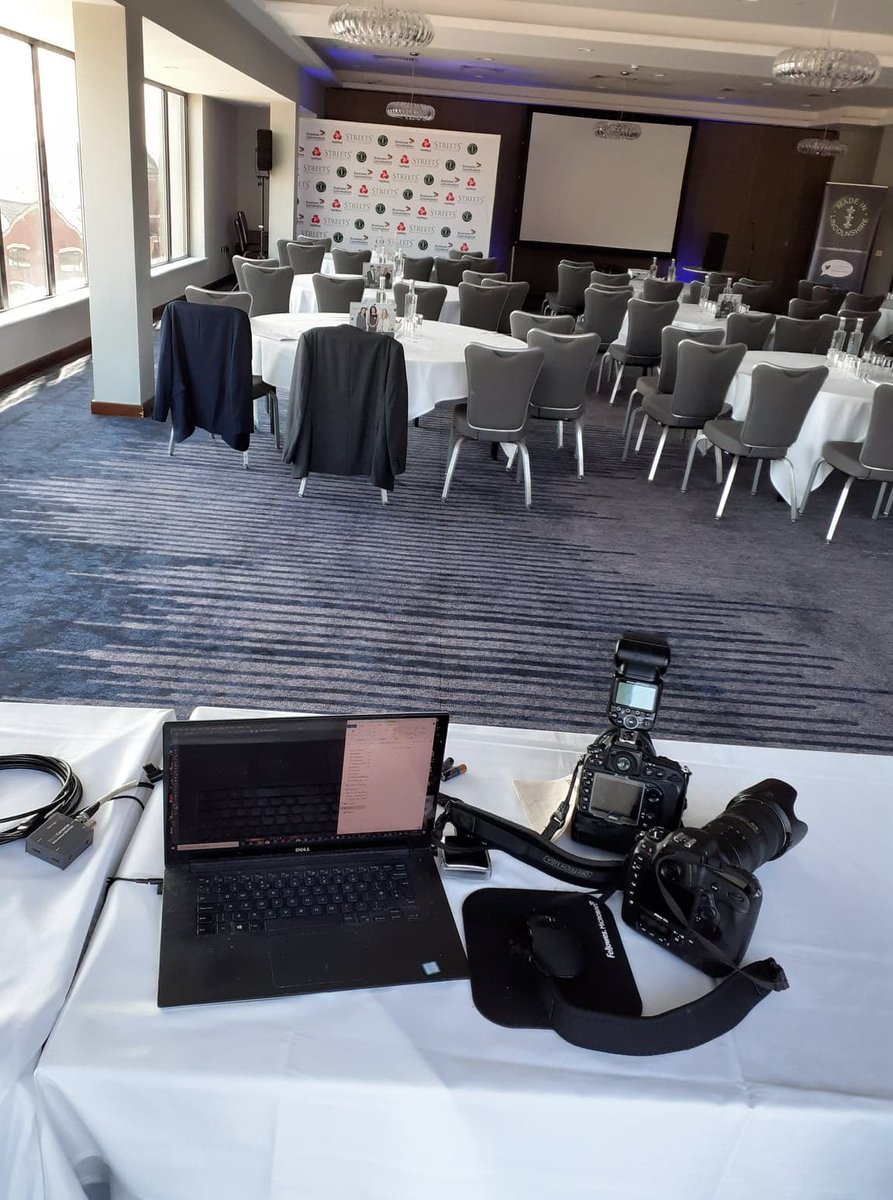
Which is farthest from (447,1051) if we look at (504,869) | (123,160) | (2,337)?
(2,337)

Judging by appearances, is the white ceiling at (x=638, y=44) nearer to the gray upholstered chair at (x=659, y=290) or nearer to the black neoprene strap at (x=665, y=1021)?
the gray upholstered chair at (x=659, y=290)

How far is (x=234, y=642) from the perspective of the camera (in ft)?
11.5

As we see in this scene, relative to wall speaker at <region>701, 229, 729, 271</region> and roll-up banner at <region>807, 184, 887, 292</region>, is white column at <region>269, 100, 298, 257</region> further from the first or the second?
roll-up banner at <region>807, 184, 887, 292</region>

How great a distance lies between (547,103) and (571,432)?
1011 cm

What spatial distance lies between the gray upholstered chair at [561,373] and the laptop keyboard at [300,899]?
4379mm

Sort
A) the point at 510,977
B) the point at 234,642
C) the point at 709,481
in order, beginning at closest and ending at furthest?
the point at 510,977 → the point at 234,642 → the point at 709,481

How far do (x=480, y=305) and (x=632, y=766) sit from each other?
7.27 metres

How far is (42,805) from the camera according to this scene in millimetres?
1366

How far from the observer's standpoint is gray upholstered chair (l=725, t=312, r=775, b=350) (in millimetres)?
7590

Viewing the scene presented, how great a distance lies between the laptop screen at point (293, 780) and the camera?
1.21m

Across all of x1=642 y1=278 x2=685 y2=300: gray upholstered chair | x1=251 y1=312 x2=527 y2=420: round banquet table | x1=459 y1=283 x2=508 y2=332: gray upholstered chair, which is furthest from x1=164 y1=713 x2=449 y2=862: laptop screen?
x1=642 y1=278 x2=685 y2=300: gray upholstered chair

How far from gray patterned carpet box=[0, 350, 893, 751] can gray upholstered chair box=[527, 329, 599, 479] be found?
49 cm

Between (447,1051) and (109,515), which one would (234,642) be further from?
(447,1051)

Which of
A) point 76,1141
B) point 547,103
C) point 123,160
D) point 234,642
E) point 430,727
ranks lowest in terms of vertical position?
point 234,642
